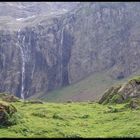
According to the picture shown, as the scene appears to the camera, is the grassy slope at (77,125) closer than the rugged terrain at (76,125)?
No

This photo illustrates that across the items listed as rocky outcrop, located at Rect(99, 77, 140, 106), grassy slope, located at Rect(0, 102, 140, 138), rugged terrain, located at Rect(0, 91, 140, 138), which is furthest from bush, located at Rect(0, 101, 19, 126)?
rocky outcrop, located at Rect(99, 77, 140, 106)

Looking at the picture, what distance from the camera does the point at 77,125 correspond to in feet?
131

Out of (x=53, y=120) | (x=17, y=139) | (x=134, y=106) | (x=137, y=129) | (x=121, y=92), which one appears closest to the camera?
(x=17, y=139)

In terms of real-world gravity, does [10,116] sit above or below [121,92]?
above

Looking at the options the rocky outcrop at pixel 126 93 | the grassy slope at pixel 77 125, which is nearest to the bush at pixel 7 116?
the grassy slope at pixel 77 125

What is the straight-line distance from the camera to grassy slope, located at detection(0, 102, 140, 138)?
33875 millimetres

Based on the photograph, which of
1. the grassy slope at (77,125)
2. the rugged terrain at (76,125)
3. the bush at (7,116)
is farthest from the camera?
the bush at (7,116)

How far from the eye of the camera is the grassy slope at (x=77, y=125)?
3388 centimetres

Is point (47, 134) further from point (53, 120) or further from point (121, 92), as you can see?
point (121, 92)

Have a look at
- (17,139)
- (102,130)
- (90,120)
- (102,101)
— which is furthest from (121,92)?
(17,139)

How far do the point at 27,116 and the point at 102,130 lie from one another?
8.66 metres

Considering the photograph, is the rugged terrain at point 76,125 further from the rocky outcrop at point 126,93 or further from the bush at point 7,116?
the rocky outcrop at point 126,93

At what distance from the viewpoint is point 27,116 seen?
4206 cm

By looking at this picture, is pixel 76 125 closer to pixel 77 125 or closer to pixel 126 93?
pixel 77 125
